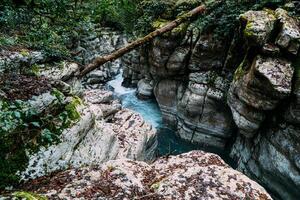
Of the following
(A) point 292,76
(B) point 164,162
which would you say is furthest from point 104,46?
(B) point 164,162

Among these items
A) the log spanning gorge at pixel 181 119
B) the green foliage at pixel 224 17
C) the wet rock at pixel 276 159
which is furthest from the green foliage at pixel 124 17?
the wet rock at pixel 276 159

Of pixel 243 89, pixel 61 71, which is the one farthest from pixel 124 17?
pixel 61 71

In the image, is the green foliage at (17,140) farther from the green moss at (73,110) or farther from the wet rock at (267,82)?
the wet rock at (267,82)

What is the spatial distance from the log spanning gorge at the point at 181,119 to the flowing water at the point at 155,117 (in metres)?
0.08

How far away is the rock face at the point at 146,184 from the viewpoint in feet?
16.8

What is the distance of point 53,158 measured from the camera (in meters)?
5.89

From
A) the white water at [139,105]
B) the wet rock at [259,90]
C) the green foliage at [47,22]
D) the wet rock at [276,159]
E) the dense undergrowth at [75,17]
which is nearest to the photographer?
the green foliage at [47,22]

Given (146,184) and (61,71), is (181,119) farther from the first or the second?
(146,184)

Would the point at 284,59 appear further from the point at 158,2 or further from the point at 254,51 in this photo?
the point at 158,2

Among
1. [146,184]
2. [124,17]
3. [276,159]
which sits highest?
[124,17]

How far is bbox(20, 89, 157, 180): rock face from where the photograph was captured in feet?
18.9

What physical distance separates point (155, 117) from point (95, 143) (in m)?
13.5

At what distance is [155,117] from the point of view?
20969 millimetres

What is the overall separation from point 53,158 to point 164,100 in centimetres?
1421
